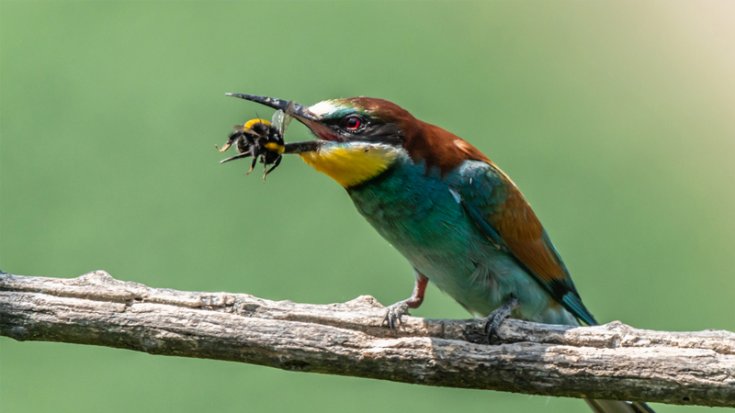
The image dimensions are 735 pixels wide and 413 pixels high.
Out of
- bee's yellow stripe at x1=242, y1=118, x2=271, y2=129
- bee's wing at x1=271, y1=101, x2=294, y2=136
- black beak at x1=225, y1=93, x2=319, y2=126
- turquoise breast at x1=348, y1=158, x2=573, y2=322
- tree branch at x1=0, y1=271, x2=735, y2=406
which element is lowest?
tree branch at x1=0, y1=271, x2=735, y2=406

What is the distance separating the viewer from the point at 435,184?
220cm

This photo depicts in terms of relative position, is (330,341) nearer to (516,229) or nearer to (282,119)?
(282,119)

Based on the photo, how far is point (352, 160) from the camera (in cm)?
211

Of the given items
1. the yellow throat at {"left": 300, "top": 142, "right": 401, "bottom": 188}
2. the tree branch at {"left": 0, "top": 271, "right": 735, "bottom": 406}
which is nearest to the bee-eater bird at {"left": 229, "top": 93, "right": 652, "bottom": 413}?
the yellow throat at {"left": 300, "top": 142, "right": 401, "bottom": 188}

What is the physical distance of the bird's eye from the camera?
213 centimetres

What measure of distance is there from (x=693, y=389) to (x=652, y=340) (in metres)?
0.12

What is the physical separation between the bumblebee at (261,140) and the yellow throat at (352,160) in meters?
0.07

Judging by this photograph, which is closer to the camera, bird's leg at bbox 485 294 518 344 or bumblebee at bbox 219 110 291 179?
bird's leg at bbox 485 294 518 344

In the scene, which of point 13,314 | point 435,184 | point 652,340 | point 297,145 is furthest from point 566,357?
point 13,314

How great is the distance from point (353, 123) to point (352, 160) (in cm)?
9

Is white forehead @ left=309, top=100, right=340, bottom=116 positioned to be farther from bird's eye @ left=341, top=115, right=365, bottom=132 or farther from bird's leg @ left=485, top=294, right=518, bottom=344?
bird's leg @ left=485, top=294, right=518, bottom=344

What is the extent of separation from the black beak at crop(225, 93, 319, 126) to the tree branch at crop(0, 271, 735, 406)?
0.47 m

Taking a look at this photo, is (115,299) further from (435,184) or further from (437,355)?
(435,184)

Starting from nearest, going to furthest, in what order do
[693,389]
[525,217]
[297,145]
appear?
[693,389], [297,145], [525,217]
